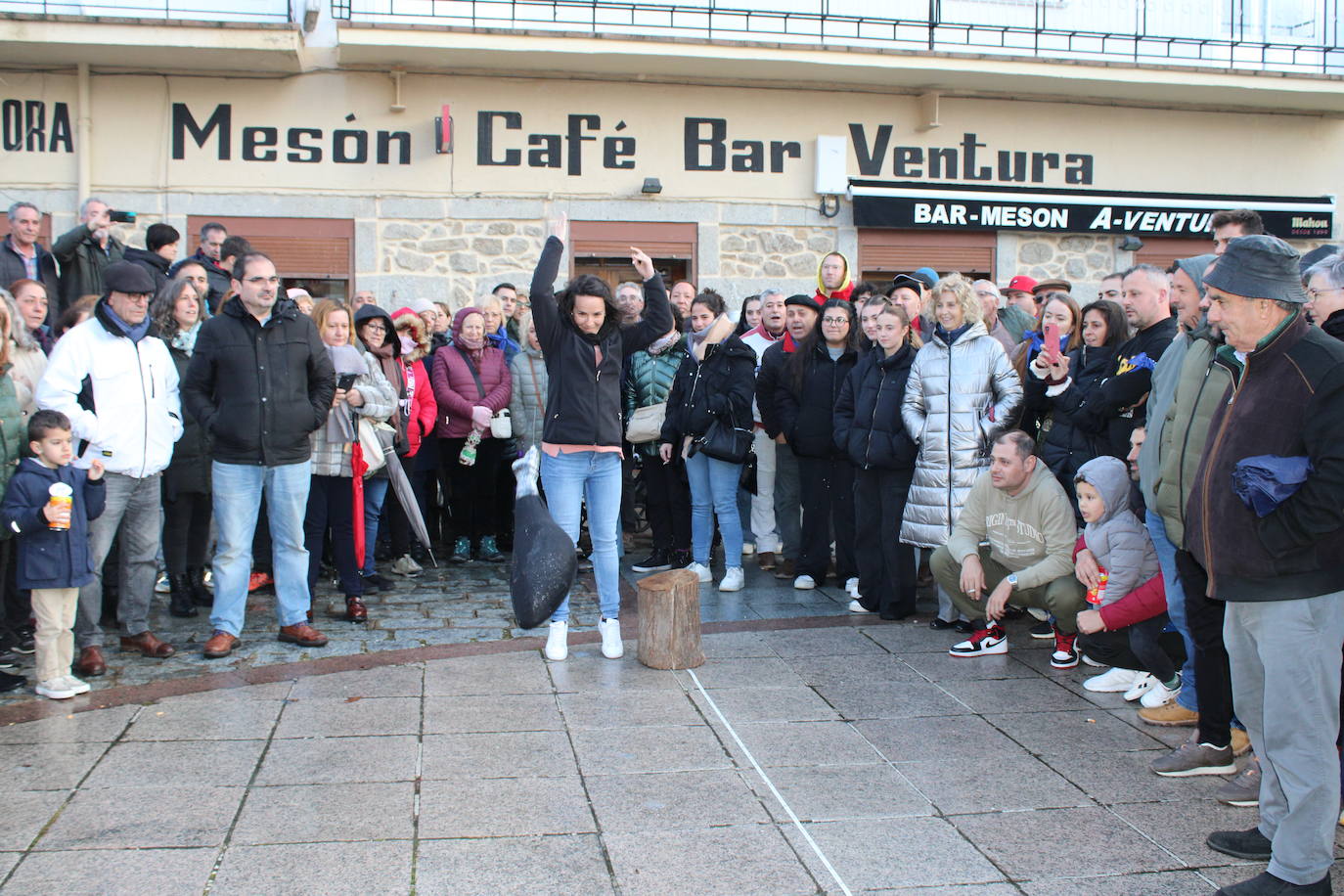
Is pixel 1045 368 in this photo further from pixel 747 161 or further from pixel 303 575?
pixel 747 161

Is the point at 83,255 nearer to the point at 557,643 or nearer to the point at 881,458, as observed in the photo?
the point at 557,643

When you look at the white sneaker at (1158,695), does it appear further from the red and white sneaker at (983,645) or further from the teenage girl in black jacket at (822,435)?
the teenage girl in black jacket at (822,435)

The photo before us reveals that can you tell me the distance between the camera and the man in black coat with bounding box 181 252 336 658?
252 inches

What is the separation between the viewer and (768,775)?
4633mm

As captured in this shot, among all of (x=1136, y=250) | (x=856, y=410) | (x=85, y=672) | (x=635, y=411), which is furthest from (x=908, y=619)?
(x=1136, y=250)

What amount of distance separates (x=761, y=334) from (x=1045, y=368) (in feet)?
9.76

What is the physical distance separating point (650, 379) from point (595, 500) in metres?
2.60

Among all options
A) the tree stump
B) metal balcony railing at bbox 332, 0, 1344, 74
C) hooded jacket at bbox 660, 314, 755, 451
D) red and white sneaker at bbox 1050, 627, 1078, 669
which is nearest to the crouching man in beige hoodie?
red and white sneaker at bbox 1050, 627, 1078, 669

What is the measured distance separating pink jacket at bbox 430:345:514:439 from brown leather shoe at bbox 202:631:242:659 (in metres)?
2.84

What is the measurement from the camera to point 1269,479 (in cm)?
357

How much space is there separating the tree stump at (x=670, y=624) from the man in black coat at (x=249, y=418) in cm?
185

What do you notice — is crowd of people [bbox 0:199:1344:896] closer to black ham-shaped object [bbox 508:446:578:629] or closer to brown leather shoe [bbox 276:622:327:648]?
brown leather shoe [bbox 276:622:327:648]

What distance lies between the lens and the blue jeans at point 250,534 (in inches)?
254

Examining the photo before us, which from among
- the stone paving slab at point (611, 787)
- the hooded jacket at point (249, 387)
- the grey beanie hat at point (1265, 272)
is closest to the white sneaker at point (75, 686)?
the stone paving slab at point (611, 787)
